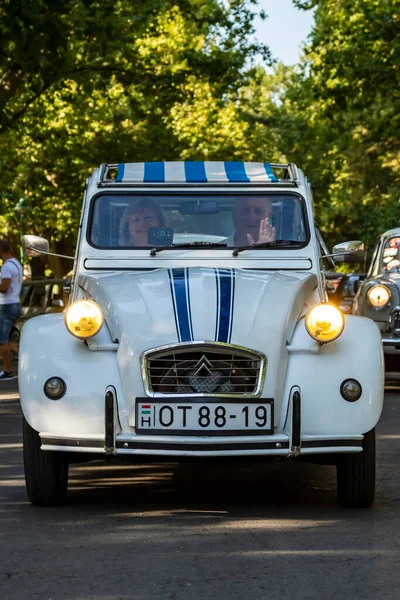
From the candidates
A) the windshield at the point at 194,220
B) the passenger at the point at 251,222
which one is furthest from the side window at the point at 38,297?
the passenger at the point at 251,222

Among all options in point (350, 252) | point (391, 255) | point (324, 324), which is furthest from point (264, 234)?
point (391, 255)

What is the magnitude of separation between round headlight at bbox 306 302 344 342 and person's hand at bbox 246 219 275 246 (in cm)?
178

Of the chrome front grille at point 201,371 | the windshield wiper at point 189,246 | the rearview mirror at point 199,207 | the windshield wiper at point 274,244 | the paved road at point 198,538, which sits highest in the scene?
the rearview mirror at point 199,207

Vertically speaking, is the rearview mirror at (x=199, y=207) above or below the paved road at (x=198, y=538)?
above

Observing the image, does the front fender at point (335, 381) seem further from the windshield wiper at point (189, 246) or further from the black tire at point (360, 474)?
the windshield wiper at point (189, 246)

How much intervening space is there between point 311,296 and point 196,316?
45.0 inches

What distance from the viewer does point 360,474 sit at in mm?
6969

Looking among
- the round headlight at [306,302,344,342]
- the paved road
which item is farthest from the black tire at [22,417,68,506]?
the round headlight at [306,302,344,342]

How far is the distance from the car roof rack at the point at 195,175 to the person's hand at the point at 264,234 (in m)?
0.37

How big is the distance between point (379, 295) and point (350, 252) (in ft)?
22.3

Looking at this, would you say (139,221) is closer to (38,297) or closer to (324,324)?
(324,324)

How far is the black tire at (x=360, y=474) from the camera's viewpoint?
6945 millimetres

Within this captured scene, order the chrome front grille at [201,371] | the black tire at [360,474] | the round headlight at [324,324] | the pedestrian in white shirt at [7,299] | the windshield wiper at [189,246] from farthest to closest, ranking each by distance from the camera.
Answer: the pedestrian in white shirt at [7,299] → the windshield wiper at [189,246] → the black tire at [360,474] → the round headlight at [324,324] → the chrome front grille at [201,371]

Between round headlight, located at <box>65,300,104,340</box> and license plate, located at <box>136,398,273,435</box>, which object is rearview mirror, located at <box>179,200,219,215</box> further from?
license plate, located at <box>136,398,273,435</box>
